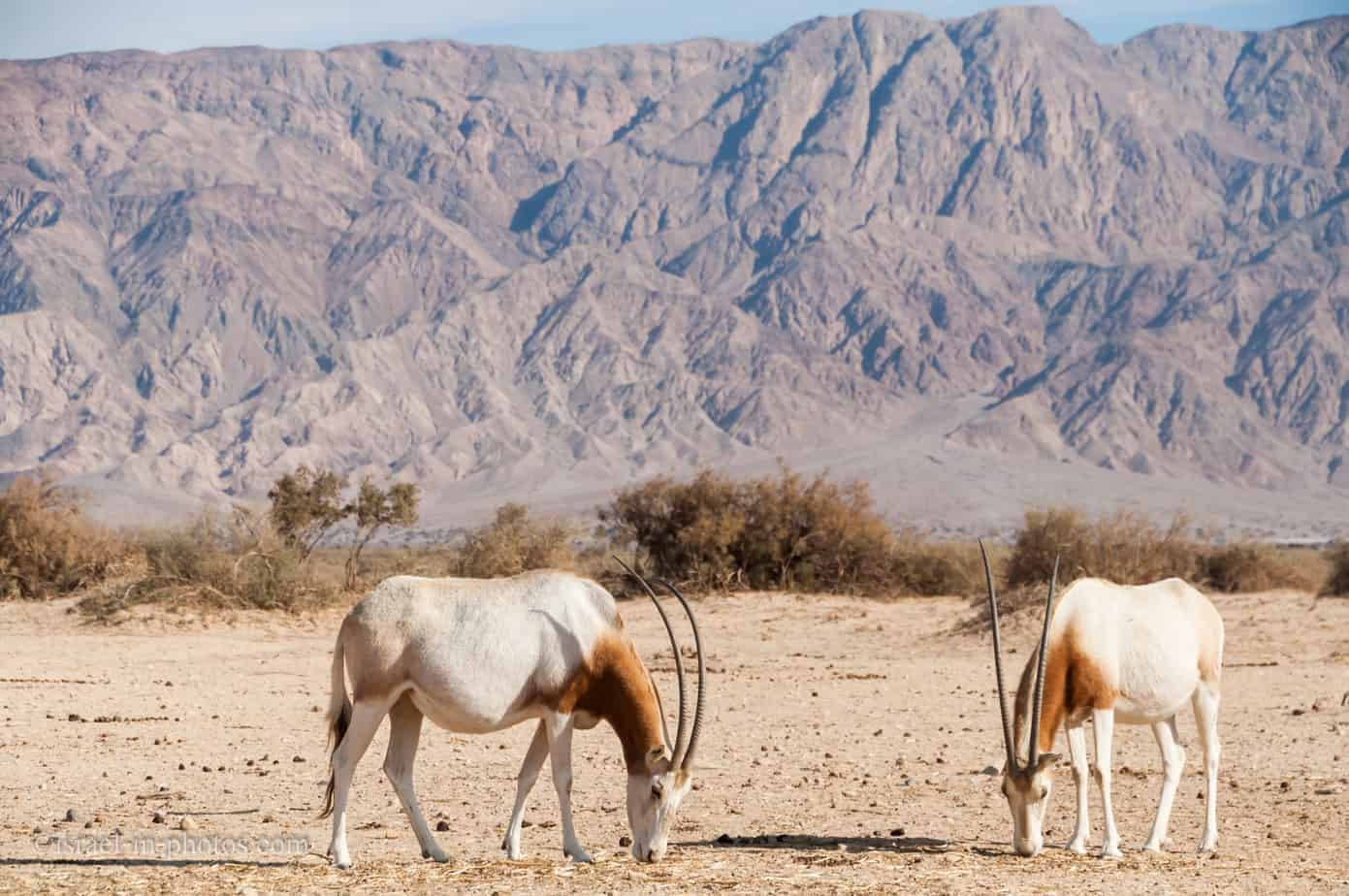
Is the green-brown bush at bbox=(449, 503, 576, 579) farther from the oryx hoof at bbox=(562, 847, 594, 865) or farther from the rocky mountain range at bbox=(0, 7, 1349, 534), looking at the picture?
the rocky mountain range at bbox=(0, 7, 1349, 534)

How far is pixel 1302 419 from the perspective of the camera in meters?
154

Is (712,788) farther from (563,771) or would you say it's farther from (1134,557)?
(1134,557)

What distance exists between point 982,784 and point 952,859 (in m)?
3.75

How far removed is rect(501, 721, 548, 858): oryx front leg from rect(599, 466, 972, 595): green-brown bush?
23833 mm

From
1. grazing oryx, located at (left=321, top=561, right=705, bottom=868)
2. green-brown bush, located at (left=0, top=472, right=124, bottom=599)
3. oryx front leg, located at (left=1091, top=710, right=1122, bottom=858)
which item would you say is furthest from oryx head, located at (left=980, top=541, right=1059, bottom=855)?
green-brown bush, located at (left=0, top=472, right=124, bottom=599)

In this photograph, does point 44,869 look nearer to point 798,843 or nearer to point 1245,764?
point 798,843

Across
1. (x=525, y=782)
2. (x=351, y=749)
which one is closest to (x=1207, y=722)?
(x=525, y=782)

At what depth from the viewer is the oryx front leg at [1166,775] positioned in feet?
36.9

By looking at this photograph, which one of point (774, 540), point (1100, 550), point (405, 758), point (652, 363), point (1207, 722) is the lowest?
point (652, 363)

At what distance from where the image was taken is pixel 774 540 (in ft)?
117

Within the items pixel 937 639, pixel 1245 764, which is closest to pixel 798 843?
pixel 1245 764

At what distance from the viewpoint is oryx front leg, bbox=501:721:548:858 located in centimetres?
1054

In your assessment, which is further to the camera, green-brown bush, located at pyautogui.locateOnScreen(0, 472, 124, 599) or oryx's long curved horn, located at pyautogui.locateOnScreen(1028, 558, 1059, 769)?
green-brown bush, located at pyautogui.locateOnScreen(0, 472, 124, 599)

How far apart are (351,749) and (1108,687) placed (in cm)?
463
